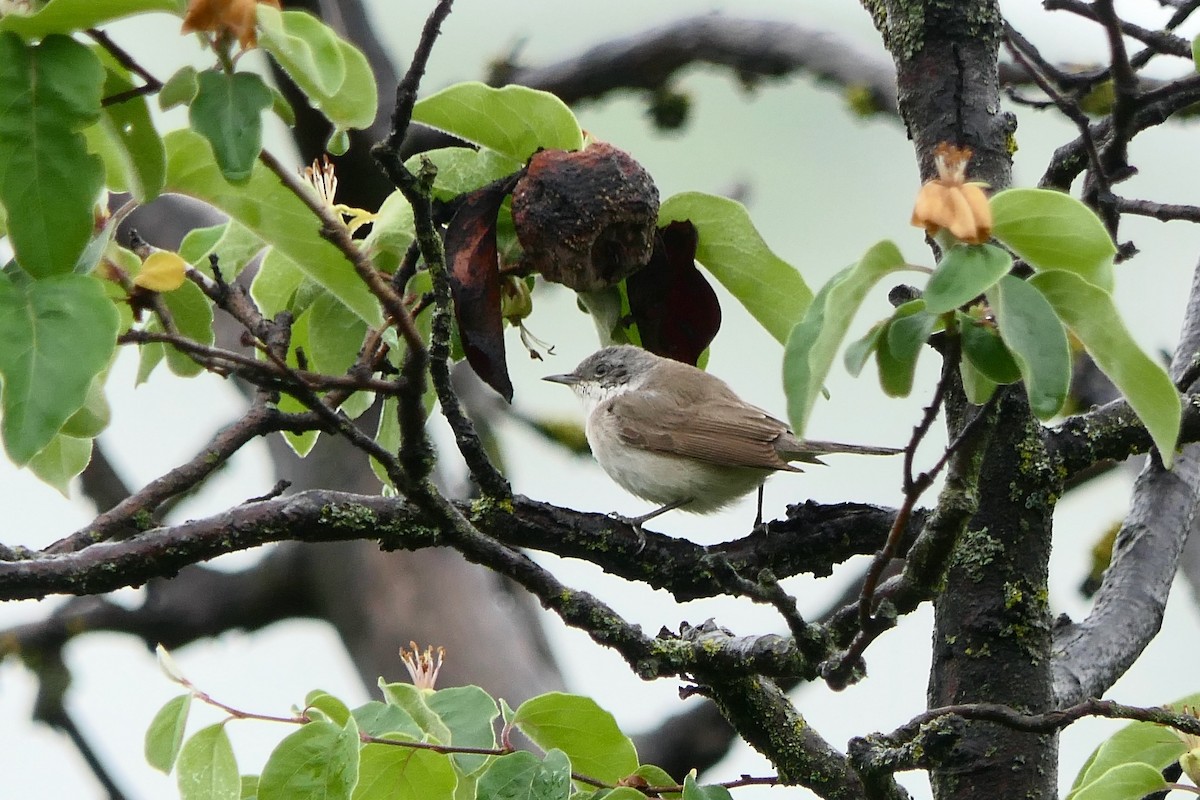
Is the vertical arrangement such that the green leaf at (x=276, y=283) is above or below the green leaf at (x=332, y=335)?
above

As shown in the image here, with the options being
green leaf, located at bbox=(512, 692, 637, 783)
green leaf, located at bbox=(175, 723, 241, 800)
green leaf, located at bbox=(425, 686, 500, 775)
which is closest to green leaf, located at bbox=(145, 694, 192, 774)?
green leaf, located at bbox=(175, 723, 241, 800)

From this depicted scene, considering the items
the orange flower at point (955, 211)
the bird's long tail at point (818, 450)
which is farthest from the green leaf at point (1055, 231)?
the bird's long tail at point (818, 450)

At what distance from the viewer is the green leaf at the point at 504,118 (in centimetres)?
183

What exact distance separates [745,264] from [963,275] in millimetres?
860

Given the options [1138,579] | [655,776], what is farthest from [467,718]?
[1138,579]

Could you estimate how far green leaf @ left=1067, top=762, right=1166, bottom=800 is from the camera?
1526 millimetres

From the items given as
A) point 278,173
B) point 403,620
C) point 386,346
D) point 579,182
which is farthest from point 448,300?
point 403,620

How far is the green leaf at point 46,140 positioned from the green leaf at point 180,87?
0.06m

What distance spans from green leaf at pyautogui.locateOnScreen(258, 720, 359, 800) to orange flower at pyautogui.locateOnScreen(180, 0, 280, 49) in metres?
0.75

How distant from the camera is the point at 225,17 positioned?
3.63ft

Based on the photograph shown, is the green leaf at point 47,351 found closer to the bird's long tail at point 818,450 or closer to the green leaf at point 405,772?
the green leaf at point 405,772

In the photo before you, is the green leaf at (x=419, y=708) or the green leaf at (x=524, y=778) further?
the green leaf at (x=419, y=708)

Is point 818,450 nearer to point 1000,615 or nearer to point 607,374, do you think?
point 607,374

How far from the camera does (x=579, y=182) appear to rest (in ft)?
6.03
